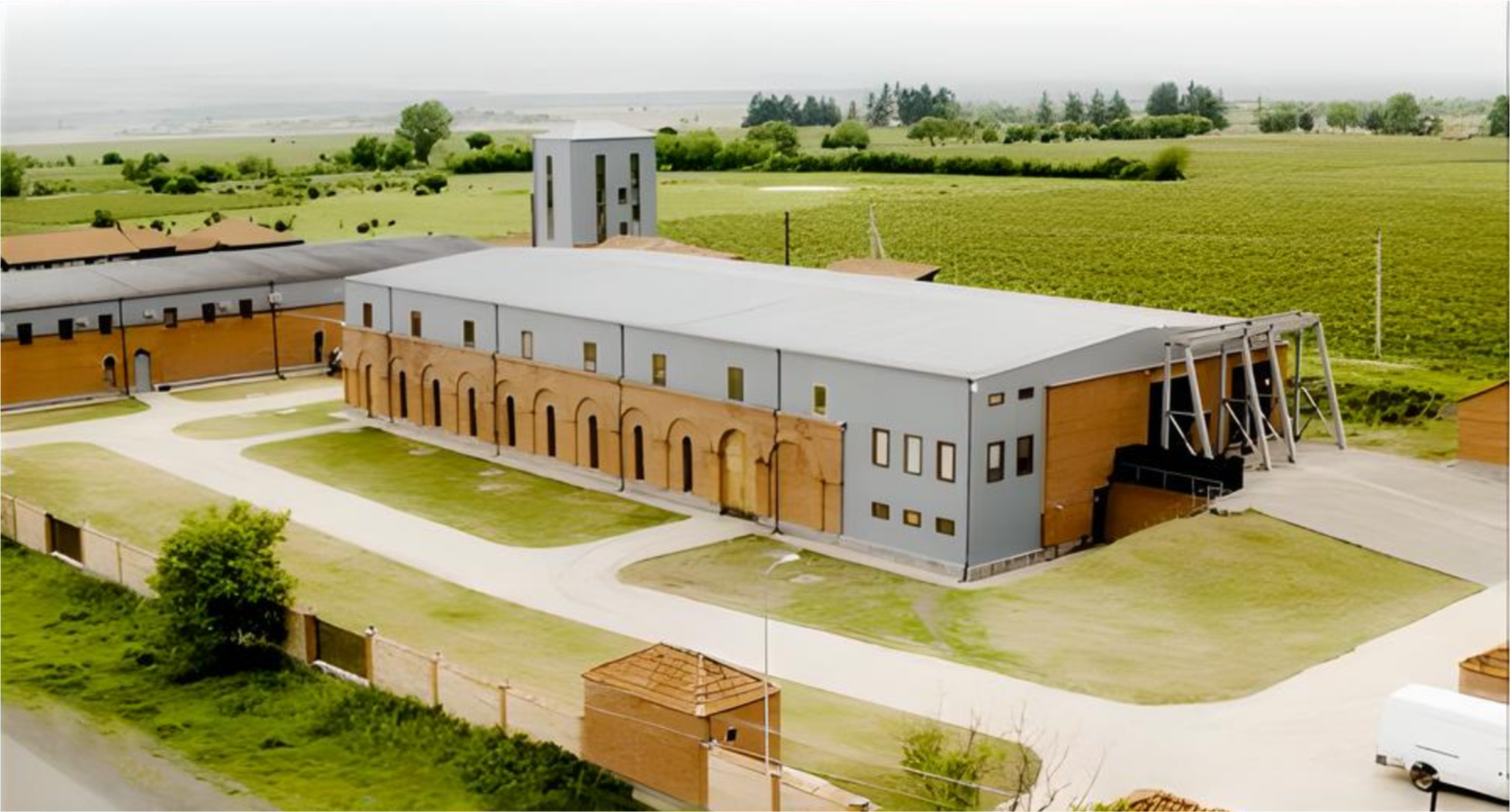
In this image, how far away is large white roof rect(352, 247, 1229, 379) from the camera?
4050 centimetres

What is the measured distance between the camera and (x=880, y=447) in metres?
39.4

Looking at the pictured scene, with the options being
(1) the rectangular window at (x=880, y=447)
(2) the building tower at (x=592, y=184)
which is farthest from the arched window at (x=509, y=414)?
(2) the building tower at (x=592, y=184)

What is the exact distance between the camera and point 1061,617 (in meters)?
33.8

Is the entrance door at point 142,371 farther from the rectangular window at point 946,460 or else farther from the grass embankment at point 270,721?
the rectangular window at point 946,460

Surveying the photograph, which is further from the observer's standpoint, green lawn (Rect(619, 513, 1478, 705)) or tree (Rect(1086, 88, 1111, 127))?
tree (Rect(1086, 88, 1111, 127))

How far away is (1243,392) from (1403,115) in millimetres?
90138

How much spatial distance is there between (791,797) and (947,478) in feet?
49.7

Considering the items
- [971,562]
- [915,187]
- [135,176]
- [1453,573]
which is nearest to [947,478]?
[971,562]

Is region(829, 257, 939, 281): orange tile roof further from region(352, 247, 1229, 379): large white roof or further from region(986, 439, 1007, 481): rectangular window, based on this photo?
region(986, 439, 1007, 481): rectangular window

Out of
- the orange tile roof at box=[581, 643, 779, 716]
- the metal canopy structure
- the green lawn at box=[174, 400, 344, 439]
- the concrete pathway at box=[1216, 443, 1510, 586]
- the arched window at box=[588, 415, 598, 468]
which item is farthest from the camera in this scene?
the green lawn at box=[174, 400, 344, 439]

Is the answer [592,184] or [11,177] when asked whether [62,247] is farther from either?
[11,177]

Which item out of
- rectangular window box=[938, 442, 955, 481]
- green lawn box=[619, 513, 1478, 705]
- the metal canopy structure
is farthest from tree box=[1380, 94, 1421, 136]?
rectangular window box=[938, 442, 955, 481]

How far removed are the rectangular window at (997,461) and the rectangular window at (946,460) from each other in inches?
31.6

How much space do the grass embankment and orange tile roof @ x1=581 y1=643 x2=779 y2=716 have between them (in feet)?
5.64
